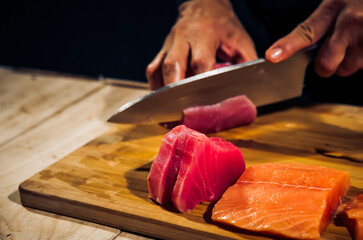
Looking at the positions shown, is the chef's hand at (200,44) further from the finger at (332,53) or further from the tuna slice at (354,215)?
the tuna slice at (354,215)

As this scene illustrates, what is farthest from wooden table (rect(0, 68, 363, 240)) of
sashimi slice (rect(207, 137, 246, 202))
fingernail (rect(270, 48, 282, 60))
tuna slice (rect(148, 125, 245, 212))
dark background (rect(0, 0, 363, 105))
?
dark background (rect(0, 0, 363, 105))

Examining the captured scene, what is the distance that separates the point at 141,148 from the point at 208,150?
675 mm

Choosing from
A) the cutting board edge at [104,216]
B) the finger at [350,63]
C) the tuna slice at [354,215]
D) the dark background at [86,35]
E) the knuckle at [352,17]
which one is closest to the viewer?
the tuna slice at [354,215]

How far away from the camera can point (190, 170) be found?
5.81 ft

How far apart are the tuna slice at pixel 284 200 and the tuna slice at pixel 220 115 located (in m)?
0.66

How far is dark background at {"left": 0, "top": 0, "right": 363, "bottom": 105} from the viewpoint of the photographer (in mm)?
4586

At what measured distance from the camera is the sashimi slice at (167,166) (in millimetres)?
1820

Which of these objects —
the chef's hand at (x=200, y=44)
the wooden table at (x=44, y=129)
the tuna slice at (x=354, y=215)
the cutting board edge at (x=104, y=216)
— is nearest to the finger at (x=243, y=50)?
the chef's hand at (x=200, y=44)

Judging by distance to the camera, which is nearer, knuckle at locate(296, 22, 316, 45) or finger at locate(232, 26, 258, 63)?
knuckle at locate(296, 22, 316, 45)

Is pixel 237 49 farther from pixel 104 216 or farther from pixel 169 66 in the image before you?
pixel 104 216

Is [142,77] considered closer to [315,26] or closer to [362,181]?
[315,26]

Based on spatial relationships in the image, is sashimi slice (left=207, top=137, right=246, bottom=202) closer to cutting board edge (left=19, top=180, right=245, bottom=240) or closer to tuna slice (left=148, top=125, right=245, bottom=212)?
tuna slice (left=148, top=125, right=245, bottom=212)

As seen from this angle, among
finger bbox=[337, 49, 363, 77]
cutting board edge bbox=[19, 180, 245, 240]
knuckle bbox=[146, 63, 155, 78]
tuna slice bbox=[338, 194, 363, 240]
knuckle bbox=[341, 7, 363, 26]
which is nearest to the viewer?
tuna slice bbox=[338, 194, 363, 240]

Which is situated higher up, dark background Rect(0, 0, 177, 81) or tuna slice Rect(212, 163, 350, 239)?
dark background Rect(0, 0, 177, 81)
